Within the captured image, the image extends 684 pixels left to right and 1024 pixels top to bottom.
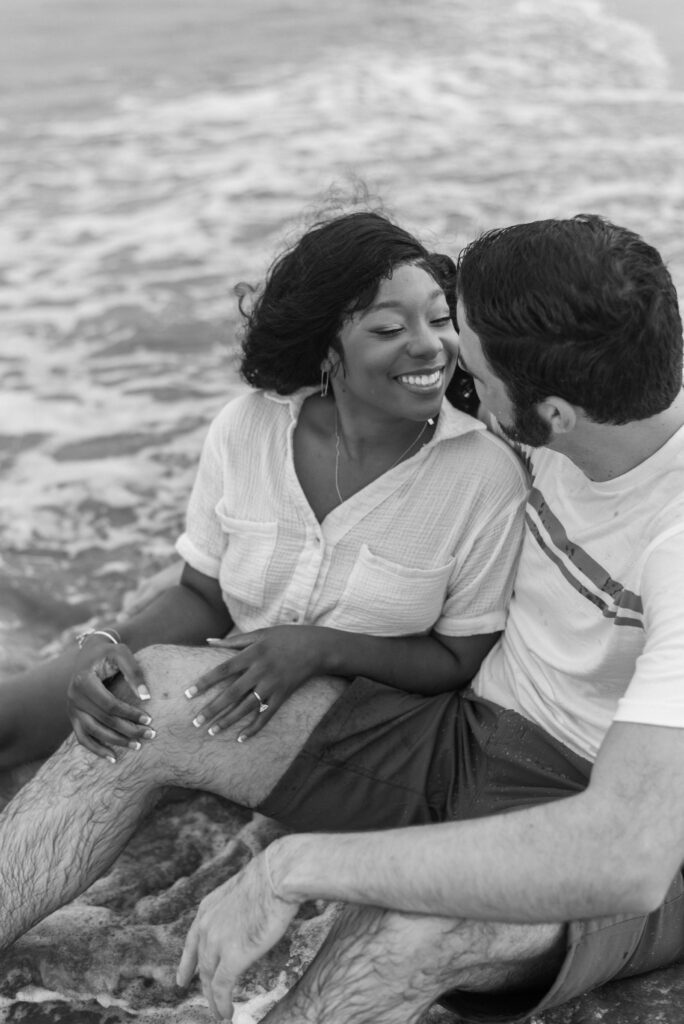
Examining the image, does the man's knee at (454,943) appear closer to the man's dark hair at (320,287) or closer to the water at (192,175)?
the man's dark hair at (320,287)

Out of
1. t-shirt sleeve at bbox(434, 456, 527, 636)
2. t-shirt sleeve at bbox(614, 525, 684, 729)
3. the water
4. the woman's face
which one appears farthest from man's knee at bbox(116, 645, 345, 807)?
the water

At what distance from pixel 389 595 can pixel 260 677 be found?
386 mm

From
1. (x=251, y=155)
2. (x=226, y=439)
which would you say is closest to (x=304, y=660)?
(x=226, y=439)

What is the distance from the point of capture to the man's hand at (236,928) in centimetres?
226

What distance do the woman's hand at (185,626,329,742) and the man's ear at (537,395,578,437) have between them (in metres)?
0.78

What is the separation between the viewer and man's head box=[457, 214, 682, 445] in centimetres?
227

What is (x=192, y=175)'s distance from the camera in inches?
374

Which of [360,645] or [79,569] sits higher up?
[360,645]

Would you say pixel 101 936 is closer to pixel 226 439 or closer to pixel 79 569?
pixel 226 439

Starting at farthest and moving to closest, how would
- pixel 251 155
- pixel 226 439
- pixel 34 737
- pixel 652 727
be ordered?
pixel 251 155
pixel 34 737
pixel 226 439
pixel 652 727

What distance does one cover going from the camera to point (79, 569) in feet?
15.7

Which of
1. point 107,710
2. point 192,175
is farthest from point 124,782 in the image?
point 192,175

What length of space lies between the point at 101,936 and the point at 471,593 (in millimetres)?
1173

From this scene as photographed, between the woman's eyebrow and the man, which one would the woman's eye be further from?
the man
